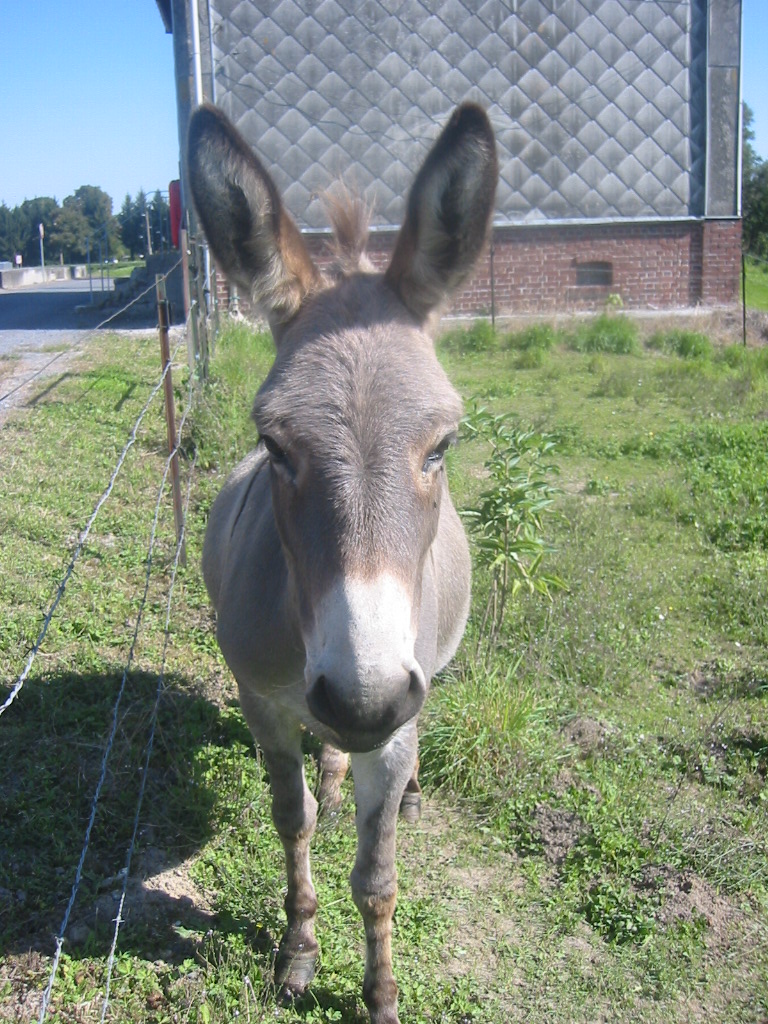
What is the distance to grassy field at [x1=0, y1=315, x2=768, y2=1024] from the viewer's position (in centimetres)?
289

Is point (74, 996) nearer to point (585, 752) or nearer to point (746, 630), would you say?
point (585, 752)

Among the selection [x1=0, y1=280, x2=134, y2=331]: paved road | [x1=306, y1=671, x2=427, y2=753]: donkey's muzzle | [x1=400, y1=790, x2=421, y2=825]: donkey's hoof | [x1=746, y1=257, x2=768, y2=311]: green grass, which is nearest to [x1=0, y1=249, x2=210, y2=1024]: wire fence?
[x1=306, y1=671, x2=427, y2=753]: donkey's muzzle

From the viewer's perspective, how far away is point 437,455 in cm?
218

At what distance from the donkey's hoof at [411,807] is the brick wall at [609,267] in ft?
40.7

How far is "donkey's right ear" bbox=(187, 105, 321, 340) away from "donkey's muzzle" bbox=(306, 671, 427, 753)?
3.75 feet

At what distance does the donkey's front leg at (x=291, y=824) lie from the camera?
9.60ft

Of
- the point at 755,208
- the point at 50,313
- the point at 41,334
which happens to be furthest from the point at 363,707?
the point at 755,208

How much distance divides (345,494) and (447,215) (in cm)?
96

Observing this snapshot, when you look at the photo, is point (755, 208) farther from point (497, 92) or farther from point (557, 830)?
point (557, 830)

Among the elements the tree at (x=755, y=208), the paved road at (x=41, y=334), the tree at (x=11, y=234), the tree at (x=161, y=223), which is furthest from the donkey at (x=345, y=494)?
the tree at (x=11, y=234)

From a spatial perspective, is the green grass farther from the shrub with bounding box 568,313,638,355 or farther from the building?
the shrub with bounding box 568,313,638,355

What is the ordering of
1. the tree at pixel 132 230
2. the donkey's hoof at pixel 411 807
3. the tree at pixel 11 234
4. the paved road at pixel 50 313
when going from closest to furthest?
1. the donkey's hoof at pixel 411 807
2. the paved road at pixel 50 313
3. the tree at pixel 132 230
4. the tree at pixel 11 234

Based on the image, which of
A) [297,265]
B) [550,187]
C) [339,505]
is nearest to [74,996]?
[339,505]

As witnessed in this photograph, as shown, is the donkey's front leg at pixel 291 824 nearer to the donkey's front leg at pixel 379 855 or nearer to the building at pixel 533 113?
the donkey's front leg at pixel 379 855
